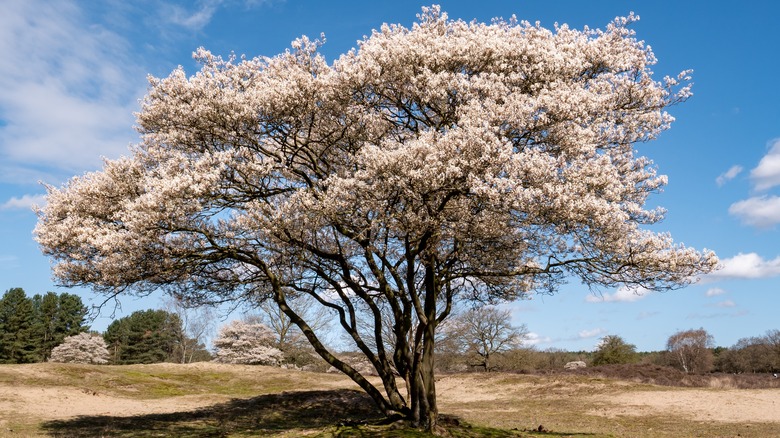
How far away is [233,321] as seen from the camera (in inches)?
2729

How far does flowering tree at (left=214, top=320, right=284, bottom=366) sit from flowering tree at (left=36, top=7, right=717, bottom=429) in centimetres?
4585

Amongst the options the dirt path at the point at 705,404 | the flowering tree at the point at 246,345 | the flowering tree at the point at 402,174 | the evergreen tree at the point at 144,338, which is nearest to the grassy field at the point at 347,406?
the dirt path at the point at 705,404

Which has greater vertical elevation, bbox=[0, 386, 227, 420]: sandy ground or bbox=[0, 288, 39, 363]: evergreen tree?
bbox=[0, 288, 39, 363]: evergreen tree

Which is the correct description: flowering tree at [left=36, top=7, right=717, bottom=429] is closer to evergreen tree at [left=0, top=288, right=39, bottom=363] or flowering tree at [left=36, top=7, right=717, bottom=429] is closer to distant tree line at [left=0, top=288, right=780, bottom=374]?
distant tree line at [left=0, top=288, right=780, bottom=374]

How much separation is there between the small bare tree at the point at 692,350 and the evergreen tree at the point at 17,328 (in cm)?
9738

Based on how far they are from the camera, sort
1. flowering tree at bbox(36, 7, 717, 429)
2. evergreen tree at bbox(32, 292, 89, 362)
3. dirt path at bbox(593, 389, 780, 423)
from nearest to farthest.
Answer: flowering tree at bbox(36, 7, 717, 429), dirt path at bbox(593, 389, 780, 423), evergreen tree at bbox(32, 292, 89, 362)

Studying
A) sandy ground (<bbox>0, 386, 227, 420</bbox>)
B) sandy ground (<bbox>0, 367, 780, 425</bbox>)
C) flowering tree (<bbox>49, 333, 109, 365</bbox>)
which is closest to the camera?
sandy ground (<bbox>0, 367, 780, 425</bbox>)

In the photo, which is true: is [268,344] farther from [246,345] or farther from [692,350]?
[692,350]

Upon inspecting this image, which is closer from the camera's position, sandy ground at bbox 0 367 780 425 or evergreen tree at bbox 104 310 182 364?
sandy ground at bbox 0 367 780 425

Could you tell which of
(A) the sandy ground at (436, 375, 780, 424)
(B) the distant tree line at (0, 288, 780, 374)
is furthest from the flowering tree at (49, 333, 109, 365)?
(A) the sandy ground at (436, 375, 780, 424)

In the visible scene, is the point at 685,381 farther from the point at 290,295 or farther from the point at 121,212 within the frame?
the point at 121,212

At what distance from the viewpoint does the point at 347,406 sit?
29484 millimetres

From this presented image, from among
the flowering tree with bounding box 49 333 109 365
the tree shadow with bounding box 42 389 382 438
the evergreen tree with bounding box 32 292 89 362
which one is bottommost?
the tree shadow with bounding box 42 389 382 438

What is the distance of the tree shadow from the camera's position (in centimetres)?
2245
